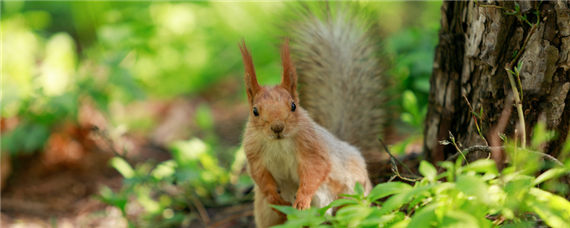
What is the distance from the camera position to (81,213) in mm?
3016

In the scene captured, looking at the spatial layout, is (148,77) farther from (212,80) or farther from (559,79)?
(559,79)

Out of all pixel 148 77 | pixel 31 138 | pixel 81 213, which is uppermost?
pixel 148 77

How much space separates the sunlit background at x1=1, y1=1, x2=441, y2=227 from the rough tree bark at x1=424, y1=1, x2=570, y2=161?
0.33m

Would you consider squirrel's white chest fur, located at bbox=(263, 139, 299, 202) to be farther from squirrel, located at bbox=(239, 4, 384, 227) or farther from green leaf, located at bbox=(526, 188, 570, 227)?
green leaf, located at bbox=(526, 188, 570, 227)

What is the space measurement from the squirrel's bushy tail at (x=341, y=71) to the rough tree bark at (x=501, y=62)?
29cm

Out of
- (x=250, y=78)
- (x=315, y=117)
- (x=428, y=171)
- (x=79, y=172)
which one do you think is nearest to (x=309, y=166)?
(x=250, y=78)

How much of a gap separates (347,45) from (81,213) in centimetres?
181

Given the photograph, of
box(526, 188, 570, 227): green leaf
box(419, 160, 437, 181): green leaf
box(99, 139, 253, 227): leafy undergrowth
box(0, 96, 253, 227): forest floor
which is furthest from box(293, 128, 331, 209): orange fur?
box(0, 96, 253, 227): forest floor

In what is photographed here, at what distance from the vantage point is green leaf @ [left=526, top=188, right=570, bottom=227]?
903mm

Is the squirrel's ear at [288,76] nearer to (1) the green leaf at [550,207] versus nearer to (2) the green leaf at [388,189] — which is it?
(2) the green leaf at [388,189]

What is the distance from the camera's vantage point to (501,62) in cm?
162

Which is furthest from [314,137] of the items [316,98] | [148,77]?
[148,77]

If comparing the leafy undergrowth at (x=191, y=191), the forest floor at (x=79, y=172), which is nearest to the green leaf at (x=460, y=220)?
the leafy undergrowth at (x=191, y=191)

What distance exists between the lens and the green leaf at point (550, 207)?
2.96 ft
